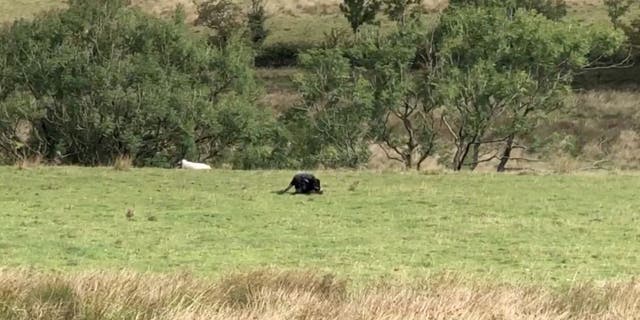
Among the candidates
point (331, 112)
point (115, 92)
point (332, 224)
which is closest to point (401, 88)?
point (331, 112)

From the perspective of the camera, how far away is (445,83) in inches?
1162

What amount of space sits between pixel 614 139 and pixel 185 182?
95.6 ft

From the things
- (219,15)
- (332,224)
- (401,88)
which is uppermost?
(332,224)

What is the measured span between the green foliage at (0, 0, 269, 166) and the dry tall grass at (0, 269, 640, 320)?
22.1 metres

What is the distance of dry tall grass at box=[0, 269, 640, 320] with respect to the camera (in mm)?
6625

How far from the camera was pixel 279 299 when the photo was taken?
6.98 metres

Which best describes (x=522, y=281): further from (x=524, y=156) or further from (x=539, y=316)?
(x=524, y=156)

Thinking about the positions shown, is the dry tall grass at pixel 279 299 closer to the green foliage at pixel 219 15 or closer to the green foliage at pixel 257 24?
the green foliage at pixel 219 15

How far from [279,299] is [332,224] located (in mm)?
7866

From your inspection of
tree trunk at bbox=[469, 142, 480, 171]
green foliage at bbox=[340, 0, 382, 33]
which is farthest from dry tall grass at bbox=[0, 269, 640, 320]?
green foliage at bbox=[340, 0, 382, 33]

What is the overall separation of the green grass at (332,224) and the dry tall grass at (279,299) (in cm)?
214

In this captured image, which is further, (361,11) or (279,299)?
(361,11)

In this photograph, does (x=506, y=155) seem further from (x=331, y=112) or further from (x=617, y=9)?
(x=617, y=9)

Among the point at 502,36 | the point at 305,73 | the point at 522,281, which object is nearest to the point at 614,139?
the point at 502,36
